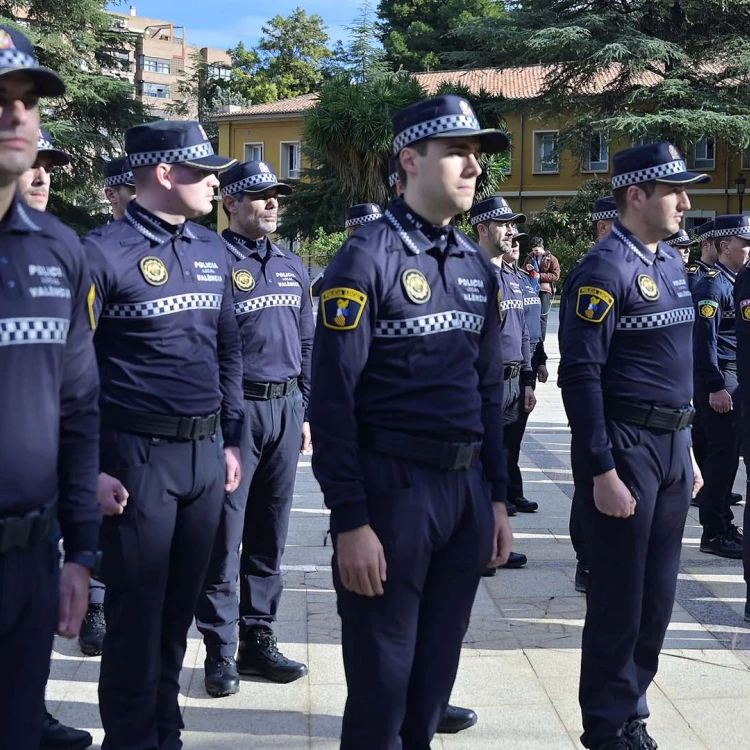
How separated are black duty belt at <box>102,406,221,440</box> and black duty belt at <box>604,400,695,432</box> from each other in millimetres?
1566

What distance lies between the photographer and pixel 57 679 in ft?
16.8

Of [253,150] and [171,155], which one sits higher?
[253,150]

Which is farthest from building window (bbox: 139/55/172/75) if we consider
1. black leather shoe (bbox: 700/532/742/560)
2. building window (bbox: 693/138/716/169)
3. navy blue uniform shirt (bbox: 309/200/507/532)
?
navy blue uniform shirt (bbox: 309/200/507/532)

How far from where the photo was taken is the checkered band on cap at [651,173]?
433cm

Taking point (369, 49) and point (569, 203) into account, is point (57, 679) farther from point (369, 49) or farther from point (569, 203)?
point (369, 49)

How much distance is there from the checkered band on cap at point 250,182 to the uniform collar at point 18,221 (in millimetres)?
2989

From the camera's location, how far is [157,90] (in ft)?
394

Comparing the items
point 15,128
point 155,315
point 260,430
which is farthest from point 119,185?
point 15,128

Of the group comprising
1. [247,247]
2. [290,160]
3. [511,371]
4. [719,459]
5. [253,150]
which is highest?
[253,150]

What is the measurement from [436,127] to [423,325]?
59 cm

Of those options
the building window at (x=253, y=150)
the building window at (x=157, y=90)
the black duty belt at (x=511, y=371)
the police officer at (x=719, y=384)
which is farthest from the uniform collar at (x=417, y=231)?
the building window at (x=157, y=90)

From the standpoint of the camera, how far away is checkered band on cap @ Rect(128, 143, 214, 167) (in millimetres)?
4266

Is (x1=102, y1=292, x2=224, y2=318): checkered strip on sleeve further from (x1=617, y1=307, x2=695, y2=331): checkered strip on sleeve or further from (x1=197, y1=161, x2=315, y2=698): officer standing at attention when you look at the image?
(x1=617, y1=307, x2=695, y2=331): checkered strip on sleeve

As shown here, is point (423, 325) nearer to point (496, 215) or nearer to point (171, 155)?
point (171, 155)
